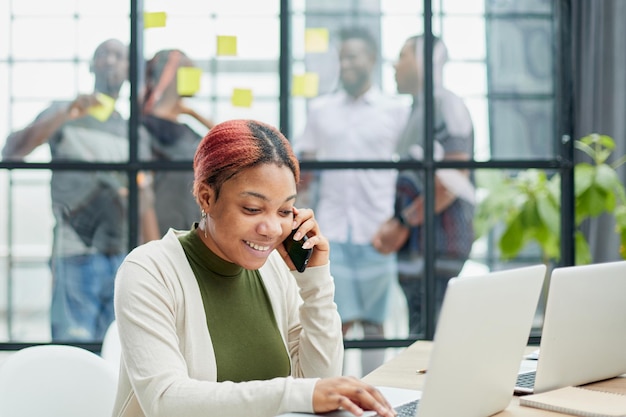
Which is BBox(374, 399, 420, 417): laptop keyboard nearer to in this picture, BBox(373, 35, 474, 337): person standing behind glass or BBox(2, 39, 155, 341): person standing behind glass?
BBox(373, 35, 474, 337): person standing behind glass

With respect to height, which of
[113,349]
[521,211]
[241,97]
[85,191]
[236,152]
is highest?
[241,97]

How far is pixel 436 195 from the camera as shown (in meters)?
3.59

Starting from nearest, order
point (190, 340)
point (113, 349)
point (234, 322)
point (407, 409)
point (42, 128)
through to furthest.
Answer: point (407, 409) → point (190, 340) → point (234, 322) → point (113, 349) → point (42, 128)

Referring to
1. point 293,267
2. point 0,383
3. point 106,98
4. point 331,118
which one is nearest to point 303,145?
point 331,118

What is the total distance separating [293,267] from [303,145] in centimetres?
158

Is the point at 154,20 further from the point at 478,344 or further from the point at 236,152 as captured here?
the point at 478,344

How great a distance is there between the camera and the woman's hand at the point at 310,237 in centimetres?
197

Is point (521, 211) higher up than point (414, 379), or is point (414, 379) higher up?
point (521, 211)

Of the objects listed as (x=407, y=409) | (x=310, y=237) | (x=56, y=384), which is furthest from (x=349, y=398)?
(x=56, y=384)

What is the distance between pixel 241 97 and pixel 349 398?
2.20 meters

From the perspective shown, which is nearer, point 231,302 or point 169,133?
point 231,302

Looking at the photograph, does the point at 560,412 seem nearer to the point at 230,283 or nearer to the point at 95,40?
the point at 230,283

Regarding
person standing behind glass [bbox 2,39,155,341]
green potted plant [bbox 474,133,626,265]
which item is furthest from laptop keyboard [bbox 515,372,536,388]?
person standing behind glass [bbox 2,39,155,341]

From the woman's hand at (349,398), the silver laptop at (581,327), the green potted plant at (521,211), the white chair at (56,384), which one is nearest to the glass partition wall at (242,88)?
the green potted plant at (521,211)
